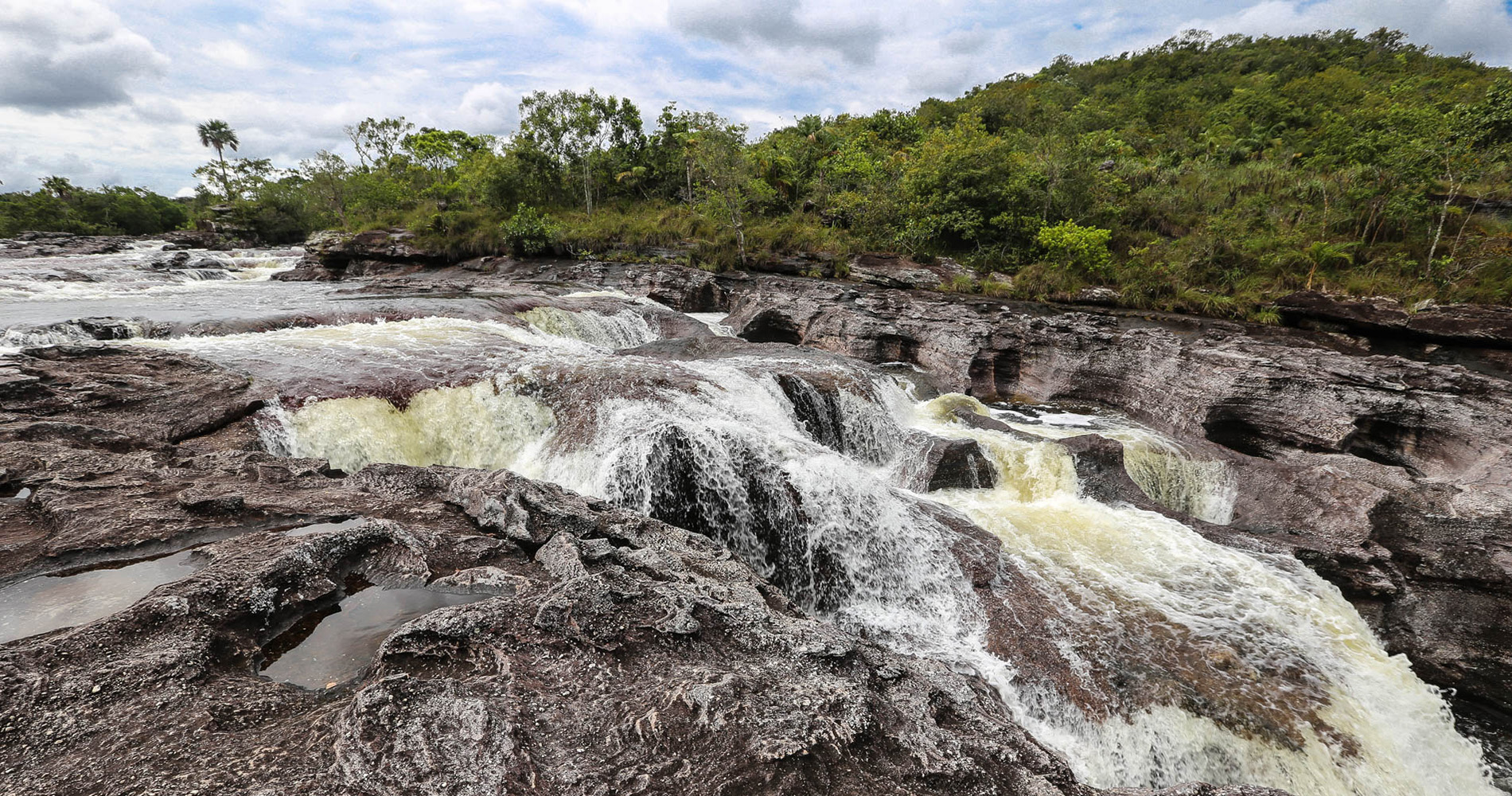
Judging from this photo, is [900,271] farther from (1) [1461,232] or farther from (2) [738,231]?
(1) [1461,232]

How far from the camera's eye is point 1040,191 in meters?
21.3

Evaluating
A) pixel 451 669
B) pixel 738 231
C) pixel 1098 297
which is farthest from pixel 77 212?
pixel 1098 297

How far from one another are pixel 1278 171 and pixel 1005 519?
2647cm

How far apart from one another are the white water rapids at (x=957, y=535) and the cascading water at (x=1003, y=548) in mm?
22

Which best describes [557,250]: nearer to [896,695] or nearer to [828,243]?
[828,243]

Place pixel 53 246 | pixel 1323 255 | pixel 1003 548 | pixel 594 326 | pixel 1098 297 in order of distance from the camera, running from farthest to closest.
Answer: pixel 53 246 < pixel 1098 297 < pixel 1323 255 < pixel 594 326 < pixel 1003 548

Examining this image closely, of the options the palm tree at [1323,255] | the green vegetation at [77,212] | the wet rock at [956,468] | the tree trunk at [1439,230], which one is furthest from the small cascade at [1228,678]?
the green vegetation at [77,212]

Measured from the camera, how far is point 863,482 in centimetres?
672

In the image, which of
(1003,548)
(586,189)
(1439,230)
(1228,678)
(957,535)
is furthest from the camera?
(586,189)

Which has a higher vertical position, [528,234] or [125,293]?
[528,234]

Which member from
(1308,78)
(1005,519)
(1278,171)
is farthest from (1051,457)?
(1308,78)

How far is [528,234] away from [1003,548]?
24.1 metres

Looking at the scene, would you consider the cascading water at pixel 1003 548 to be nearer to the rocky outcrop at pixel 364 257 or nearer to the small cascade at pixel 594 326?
the small cascade at pixel 594 326

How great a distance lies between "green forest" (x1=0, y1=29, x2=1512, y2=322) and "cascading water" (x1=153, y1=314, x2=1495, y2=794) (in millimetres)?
13042
